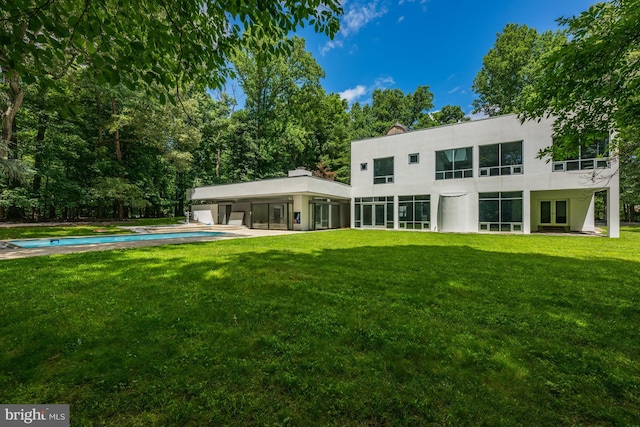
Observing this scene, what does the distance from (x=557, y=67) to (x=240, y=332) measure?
7.25m

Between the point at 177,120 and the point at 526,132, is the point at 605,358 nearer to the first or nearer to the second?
the point at 526,132

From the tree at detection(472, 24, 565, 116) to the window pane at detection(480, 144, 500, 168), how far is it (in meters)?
16.3

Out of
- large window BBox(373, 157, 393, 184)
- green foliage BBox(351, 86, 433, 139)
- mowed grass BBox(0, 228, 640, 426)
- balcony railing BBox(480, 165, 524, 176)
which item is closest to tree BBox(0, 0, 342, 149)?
mowed grass BBox(0, 228, 640, 426)

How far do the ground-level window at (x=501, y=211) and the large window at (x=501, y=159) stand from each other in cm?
147

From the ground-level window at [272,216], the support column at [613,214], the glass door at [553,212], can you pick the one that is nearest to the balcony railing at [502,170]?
the support column at [613,214]

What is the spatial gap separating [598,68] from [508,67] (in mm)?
35824

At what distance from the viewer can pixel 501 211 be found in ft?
58.9

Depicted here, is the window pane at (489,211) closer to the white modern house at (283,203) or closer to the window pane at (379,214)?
the window pane at (379,214)

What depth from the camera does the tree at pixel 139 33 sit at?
9.39ft

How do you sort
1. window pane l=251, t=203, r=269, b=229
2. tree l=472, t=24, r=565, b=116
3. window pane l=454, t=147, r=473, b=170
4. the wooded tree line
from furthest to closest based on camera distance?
tree l=472, t=24, r=565, b=116, window pane l=251, t=203, r=269, b=229, window pane l=454, t=147, r=473, b=170, the wooded tree line

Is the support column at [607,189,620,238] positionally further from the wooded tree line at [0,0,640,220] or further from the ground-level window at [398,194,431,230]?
the ground-level window at [398,194,431,230]

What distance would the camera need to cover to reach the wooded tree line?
3.50 m

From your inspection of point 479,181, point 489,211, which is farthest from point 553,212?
point 479,181

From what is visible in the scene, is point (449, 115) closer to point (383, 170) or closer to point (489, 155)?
point (383, 170)
